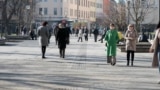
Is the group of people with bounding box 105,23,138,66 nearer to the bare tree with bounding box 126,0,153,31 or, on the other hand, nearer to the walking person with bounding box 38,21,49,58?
the walking person with bounding box 38,21,49,58

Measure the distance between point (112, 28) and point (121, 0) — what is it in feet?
76.3

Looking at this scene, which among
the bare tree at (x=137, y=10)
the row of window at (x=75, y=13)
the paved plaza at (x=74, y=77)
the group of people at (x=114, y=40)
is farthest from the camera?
the row of window at (x=75, y=13)

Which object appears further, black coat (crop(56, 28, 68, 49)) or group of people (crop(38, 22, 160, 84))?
black coat (crop(56, 28, 68, 49))

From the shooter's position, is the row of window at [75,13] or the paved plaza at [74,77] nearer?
the paved plaza at [74,77]

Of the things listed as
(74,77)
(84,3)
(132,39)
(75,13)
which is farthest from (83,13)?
(74,77)

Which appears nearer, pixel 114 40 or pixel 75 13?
pixel 114 40

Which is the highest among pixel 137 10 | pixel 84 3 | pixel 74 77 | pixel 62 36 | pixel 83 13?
pixel 84 3

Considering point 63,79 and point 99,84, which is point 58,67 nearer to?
point 63,79

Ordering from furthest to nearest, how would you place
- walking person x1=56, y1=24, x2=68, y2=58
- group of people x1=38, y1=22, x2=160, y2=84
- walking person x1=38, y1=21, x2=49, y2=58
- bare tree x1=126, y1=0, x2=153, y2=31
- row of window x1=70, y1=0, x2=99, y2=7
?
row of window x1=70, y1=0, x2=99, y2=7
bare tree x1=126, y1=0, x2=153, y2=31
walking person x1=56, y1=24, x2=68, y2=58
walking person x1=38, y1=21, x2=49, y2=58
group of people x1=38, y1=22, x2=160, y2=84

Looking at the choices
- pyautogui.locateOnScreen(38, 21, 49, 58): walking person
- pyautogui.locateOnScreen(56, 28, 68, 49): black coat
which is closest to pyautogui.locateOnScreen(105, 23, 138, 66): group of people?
pyautogui.locateOnScreen(56, 28, 68, 49): black coat

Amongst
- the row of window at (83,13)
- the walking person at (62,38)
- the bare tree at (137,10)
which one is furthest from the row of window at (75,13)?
the walking person at (62,38)

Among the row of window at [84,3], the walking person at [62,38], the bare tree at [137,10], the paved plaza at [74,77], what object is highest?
the row of window at [84,3]

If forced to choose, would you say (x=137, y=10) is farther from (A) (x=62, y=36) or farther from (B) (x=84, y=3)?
(B) (x=84, y=3)

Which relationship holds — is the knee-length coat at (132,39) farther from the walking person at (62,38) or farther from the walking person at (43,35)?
the walking person at (43,35)
